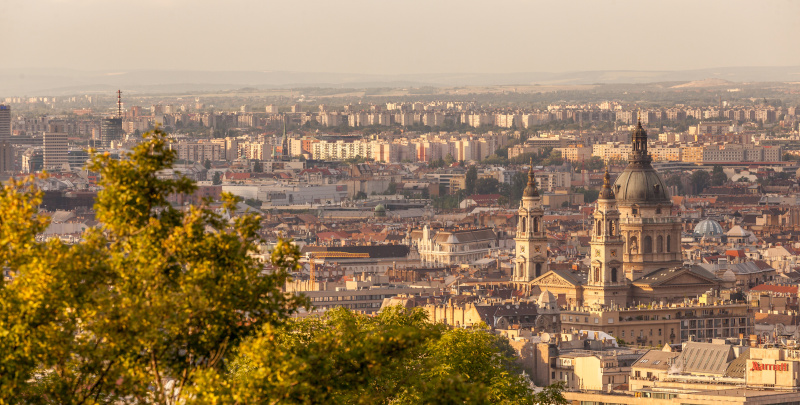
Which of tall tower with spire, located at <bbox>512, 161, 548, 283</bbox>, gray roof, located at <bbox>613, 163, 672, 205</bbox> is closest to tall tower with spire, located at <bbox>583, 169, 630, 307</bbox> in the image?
gray roof, located at <bbox>613, 163, 672, 205</bbox>

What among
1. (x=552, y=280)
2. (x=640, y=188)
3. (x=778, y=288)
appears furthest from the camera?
(x=778, y=288)

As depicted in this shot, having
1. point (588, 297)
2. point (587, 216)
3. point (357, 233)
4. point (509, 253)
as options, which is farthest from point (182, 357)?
point (587, 216)

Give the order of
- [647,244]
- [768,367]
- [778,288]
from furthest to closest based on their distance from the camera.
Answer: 1. [778,288]
2. [647,244]
3. [768,367]

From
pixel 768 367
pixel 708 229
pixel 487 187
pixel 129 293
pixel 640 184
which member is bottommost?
pixel 487 187

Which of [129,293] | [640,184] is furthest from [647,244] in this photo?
[129,293]

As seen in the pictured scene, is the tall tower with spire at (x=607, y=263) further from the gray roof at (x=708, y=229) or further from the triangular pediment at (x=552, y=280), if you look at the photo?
the gray roof at (x=708, y=229)

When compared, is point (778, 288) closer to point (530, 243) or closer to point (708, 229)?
point (530, 243)

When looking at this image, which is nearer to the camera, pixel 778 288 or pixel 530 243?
pixel 530 243
